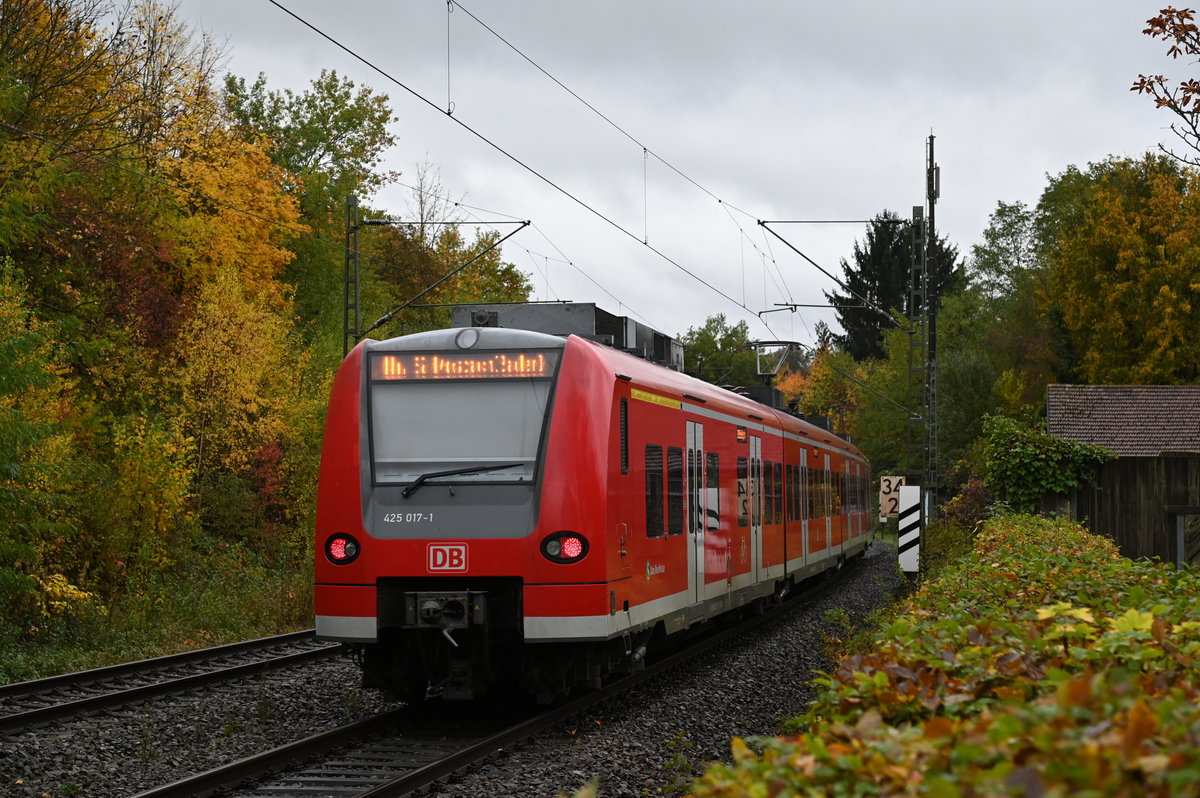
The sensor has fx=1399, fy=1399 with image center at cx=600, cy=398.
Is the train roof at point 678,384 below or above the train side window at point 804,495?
above

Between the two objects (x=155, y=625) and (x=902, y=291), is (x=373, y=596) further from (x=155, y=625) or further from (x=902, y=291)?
(x=902, y=291)

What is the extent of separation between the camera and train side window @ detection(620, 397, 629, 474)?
11273mm

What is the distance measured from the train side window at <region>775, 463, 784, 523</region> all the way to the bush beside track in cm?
1193

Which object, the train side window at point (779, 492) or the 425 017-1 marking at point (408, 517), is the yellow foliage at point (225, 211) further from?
the 425 017-1 marking at point (408, 517)

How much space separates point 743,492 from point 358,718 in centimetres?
655

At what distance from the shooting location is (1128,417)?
37.6 metres

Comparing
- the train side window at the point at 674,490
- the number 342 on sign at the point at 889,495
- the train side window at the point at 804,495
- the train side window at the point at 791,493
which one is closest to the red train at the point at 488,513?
the train side window at the point at 674,490

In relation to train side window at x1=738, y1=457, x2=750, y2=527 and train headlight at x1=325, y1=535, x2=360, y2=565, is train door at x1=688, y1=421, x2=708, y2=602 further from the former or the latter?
train headlight at x1=325, y1=535, x2=360, y2=565

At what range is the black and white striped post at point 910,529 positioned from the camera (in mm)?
20422

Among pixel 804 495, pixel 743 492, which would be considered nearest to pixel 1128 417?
pixel 804 495

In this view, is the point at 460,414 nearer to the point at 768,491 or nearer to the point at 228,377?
the point at 768,491

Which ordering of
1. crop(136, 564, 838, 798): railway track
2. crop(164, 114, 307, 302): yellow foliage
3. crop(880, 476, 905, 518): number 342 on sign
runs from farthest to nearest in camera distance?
crop(164, 114, 307, 302): yellow foliage → crop(880, 476, 905, 518): number 342 on sign → crop(136, 564, 838, 798): railway track

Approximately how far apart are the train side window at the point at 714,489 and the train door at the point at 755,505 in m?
2.11

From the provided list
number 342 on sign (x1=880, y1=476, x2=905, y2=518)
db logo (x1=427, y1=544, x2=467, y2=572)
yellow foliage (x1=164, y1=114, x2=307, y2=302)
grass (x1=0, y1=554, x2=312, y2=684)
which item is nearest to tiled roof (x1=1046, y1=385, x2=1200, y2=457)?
number 342 on sign (x1=880, y1=476, x2=905, y2=518)
